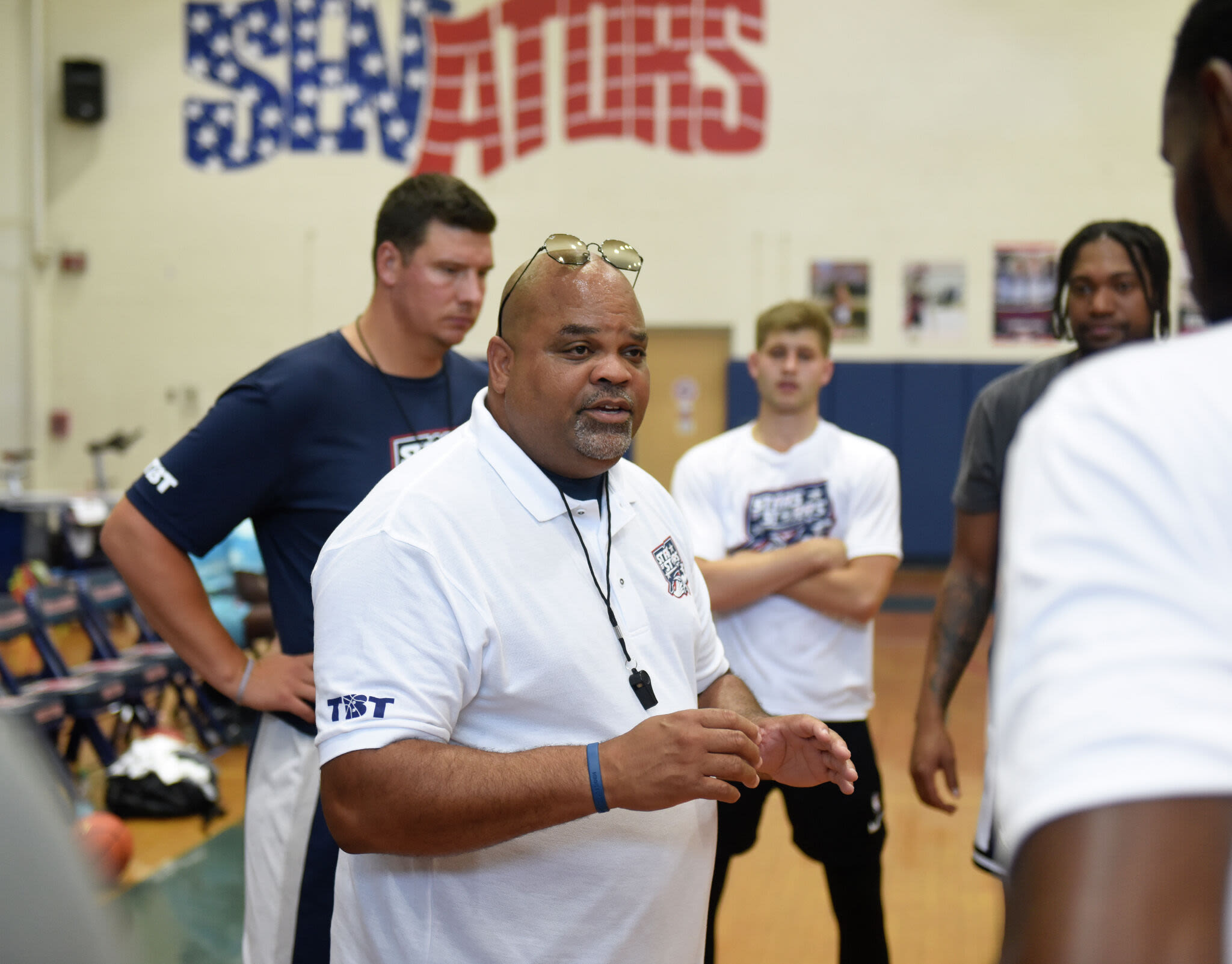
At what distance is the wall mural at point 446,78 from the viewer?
11602 mm

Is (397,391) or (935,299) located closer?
(397,391)

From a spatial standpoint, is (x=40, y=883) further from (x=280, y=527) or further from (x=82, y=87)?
(x=82, y=87)

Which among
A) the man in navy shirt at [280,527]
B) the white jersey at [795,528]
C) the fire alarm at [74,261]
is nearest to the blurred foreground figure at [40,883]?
the man in navy shirt at [280,527]

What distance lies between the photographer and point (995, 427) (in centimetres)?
272

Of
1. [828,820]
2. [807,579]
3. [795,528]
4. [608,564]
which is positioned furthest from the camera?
[795,528]

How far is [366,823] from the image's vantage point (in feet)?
5.24

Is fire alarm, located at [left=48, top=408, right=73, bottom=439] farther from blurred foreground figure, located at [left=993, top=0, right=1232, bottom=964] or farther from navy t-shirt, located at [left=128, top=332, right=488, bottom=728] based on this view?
blurred foreground figure, located at [left=993, top=0, right=1232, bottom=964]

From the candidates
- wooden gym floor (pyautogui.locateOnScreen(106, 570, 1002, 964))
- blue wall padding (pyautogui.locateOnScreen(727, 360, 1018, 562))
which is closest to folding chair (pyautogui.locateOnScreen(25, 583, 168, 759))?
wooden gym floor (pyautogui.locateOnScreen(106, 570, 1002, 964))

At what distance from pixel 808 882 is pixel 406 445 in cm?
304

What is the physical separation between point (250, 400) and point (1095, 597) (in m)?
2.06

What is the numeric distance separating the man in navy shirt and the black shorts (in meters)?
1.27

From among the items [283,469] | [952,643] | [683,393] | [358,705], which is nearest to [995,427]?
[952,643]

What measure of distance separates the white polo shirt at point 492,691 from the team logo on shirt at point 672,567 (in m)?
0.11

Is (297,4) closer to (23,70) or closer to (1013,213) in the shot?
(23,70)
